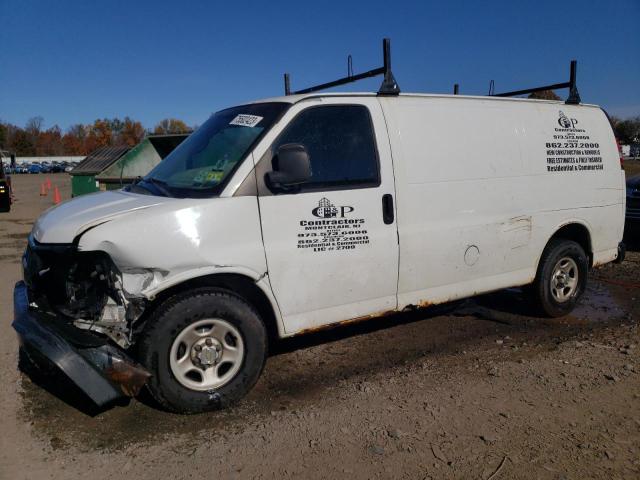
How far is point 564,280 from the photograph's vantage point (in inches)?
208

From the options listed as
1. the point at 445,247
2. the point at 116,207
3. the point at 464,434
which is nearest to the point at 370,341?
the point at 445,247

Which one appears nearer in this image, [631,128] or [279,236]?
[279,236]

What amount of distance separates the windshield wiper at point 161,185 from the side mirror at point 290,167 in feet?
2.40

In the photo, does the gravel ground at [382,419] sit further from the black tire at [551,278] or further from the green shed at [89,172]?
the green shed at [89,172]

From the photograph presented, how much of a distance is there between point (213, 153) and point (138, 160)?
6.15 metres

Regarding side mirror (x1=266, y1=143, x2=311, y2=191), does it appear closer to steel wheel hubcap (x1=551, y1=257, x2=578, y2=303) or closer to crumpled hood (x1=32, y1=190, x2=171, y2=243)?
crumpled hood (x1=32, y1=190, x2=171, y2=243)

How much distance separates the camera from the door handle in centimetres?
388

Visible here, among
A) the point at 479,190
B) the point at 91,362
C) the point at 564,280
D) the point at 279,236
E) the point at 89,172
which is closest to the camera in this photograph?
the point at 91,362

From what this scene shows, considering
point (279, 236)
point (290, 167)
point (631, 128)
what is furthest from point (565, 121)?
point (631, 128)

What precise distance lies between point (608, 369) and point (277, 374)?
2584mm

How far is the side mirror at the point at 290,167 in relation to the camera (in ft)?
11.1

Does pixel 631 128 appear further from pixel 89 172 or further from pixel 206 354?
pixel 206 354

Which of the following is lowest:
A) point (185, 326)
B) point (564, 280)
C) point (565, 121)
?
point (564, 280)

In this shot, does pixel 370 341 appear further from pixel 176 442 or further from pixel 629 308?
pixel 629 308
